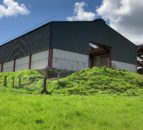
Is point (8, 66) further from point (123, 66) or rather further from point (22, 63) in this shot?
point (123, 66)

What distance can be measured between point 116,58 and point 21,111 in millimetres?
38323

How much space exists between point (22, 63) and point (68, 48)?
24.9 ft

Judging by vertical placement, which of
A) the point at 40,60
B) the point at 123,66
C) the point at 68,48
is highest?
the point at 68,48

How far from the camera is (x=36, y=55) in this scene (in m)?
42.3

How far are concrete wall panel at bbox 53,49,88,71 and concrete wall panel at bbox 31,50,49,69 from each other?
1.07 metres

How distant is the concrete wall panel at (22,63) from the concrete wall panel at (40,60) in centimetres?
162

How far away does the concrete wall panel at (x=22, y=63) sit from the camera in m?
44.3

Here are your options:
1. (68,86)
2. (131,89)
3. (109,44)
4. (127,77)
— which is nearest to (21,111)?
(68,86)

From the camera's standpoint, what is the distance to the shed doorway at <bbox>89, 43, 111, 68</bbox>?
158 ft

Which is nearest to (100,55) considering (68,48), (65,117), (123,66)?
(123,66)

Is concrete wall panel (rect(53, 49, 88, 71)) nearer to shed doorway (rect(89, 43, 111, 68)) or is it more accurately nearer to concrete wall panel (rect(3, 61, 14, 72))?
shed doorway (rect(89, 43, 111, 68))

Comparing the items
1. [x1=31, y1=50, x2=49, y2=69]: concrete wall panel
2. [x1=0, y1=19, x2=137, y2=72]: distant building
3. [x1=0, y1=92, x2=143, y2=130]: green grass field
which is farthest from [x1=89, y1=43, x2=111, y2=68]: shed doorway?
[x1=0, y1=92, x2=143, y2=130]: green grass field

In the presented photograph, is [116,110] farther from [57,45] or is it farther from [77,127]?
[57,45]

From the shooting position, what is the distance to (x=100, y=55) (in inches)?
2064
